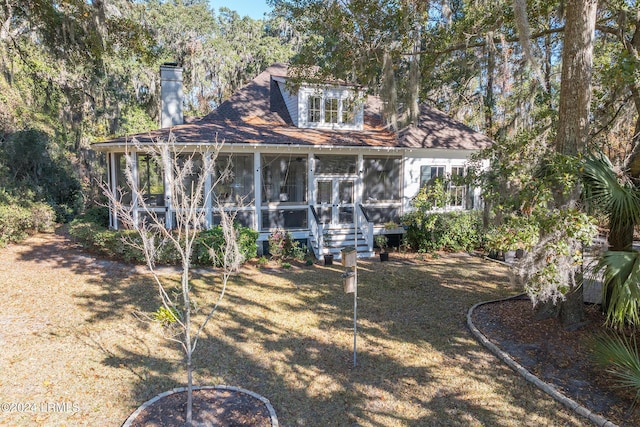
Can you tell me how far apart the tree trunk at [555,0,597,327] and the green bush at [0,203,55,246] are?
14.0m

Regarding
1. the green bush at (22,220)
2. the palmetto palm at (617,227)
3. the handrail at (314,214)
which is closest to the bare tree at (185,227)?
the green bush at (22,220)

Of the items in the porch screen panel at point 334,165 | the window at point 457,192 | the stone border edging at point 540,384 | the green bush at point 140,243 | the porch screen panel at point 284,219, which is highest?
the porch screen panel at point 334,165

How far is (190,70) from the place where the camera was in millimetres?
25969

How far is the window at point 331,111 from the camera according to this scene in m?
14.9

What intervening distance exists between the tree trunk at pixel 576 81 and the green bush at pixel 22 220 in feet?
46.0

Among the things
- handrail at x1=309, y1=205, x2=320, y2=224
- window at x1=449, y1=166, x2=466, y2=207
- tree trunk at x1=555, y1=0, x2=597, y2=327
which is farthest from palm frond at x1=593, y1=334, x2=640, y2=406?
window at x1=449, y1=166, x2=466, y2=207

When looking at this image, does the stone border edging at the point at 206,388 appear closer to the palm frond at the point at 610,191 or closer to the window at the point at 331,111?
the palm frond at the point at 610,191

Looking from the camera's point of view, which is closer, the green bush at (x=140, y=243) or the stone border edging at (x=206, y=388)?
the stone border edging at (x=206, y=388)

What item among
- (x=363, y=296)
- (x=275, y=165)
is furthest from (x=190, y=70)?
(x=363, y=296)

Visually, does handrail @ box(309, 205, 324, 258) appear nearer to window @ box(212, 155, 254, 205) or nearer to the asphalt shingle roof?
window @ box(212, 155, 254, 205)

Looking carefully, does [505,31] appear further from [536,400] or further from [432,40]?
[536,400]

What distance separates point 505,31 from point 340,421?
1040 centimetres

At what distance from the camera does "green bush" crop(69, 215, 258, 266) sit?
10.2m

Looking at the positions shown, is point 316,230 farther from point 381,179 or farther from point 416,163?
point 416,163
